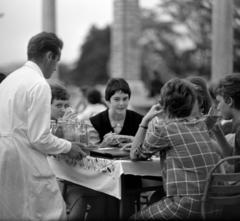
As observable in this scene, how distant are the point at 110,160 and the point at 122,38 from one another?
58.2ft

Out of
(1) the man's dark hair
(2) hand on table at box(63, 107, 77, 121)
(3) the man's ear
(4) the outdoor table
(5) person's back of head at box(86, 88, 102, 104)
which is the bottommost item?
(4) the outdoor table

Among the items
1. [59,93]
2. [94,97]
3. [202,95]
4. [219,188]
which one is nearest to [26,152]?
[59,93]

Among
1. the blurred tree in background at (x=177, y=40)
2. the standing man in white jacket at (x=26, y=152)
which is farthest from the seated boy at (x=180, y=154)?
the blurred tree in background at (x=177, y=40)

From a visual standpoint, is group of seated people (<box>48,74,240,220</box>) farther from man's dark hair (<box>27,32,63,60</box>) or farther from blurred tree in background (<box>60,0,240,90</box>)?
blurred tree in background (<box>60,0,240,90</box>)

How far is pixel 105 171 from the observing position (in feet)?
11.2

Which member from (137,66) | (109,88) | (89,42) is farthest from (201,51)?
(109,88)

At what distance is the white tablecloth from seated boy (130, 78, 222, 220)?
199 mm

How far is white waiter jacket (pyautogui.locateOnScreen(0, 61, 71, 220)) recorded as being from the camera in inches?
127

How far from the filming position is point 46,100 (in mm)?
3213

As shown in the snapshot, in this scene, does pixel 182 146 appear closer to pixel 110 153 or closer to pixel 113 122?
pixel 110 153

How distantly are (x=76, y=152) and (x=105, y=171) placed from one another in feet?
0.84

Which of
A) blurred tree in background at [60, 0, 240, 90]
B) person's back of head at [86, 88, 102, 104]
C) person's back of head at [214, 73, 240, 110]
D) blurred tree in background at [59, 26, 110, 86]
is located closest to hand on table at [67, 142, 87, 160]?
person's back of head at [214, 73, 240, 110]

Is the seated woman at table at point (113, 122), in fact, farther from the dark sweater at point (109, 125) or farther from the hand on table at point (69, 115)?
the hand on table at point (69, 115)

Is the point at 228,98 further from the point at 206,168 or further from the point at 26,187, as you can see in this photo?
the point at 26,187
